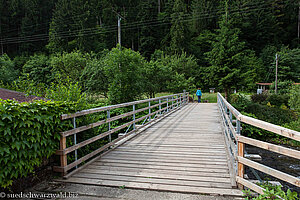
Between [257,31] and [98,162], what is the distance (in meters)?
59.1

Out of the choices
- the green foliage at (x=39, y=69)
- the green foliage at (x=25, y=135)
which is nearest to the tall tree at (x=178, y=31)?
the green foliage at (x=39, y=69)

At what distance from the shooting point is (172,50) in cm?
4806

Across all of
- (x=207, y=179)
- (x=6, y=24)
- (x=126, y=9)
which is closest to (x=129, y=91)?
(x=207, y=179)

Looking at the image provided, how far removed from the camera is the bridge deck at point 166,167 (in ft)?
10.6

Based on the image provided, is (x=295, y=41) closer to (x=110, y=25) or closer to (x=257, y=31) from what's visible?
(x=257, y=31)

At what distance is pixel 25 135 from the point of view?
2936mm

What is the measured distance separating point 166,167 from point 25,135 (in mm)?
2404

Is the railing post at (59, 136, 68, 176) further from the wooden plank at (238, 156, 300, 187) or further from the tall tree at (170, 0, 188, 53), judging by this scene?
the tall tree at (170, 0, 188, 53)

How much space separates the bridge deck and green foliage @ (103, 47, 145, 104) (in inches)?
323

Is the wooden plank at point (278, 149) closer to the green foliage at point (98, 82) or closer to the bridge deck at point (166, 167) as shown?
the bridge deck at point (166, 167)

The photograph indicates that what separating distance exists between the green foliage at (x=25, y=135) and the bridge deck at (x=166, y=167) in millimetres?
705

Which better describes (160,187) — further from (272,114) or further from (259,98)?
(259,98)

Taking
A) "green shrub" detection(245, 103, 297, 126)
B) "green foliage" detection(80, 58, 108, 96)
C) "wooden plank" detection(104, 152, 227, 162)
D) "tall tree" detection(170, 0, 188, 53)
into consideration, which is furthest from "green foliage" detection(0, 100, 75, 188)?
"tall tree" detection(170, 0, 188, 53)

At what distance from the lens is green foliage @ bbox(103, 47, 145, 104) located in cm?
1390
